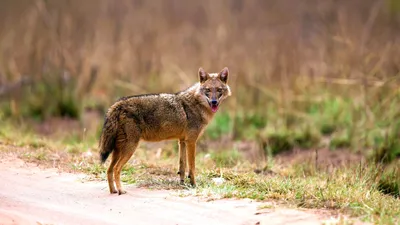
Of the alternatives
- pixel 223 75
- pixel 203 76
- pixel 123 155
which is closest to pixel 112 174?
pixel 123 155

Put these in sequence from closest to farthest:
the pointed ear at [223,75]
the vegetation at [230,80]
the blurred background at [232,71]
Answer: the pointed ear at [223,75], the vegetation at [230,80], the blurred background at [232,71]

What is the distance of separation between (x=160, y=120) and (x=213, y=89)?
0.78 meters

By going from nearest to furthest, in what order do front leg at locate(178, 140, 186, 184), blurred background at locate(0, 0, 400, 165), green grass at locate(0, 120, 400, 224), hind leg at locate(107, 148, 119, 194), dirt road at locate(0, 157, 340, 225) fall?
1. dirt road at locate(0, 157, 340, 225)
2. green grass at locate(0, 120, 400, 224)
3. hind leg at locate(107, 148, 119, 194)
4. front leg at locate(178, 140, 186, 184)
5. blurred background at locate(0, 0, 400, 165)

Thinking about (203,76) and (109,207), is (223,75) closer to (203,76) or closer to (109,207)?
(203,76)

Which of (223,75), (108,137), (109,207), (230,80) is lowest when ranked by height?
(109,207)

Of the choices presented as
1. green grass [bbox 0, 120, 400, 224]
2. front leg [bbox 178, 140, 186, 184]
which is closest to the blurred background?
green grass [bbox 0, 120, 400, 224]

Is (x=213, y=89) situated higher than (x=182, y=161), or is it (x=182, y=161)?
(x=213, y=89)

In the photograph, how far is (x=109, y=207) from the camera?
7652mm

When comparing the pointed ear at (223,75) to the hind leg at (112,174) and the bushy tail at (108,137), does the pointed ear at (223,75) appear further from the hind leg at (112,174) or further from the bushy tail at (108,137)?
the hind leg at (112,174)

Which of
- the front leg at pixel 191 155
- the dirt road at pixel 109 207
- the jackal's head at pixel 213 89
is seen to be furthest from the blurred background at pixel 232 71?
the dirt road at pixel 109 207

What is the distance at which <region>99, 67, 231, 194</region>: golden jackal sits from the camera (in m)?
8.33

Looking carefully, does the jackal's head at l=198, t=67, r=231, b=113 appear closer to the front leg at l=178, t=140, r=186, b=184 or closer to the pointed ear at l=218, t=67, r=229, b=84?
the pointed ear at l=218, t=67, r=229, b=84

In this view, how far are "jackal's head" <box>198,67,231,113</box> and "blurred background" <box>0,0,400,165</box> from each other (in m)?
2.72

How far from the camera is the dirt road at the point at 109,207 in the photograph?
23.1 feet
